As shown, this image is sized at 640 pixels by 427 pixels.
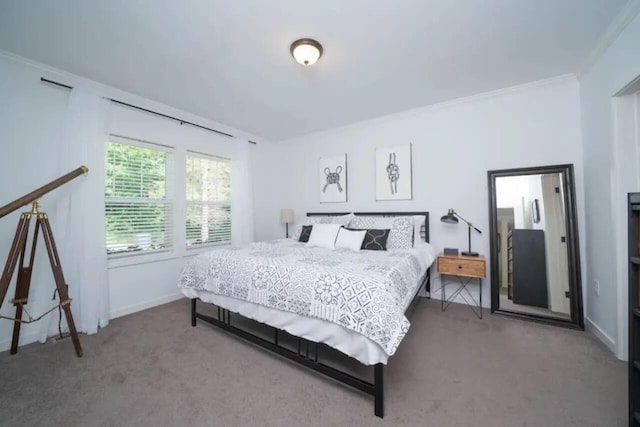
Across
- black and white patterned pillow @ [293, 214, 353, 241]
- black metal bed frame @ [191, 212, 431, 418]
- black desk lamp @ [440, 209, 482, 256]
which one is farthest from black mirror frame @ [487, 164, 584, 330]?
black and white patterned pillow @ [293, 214, 353, 241]

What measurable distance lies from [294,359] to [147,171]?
2.91 meters

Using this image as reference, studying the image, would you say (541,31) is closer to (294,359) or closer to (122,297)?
(294,359)

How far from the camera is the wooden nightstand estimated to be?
2732mm

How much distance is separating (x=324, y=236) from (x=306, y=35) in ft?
6.67

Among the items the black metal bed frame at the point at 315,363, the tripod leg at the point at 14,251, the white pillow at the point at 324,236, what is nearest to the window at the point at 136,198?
the tripod leg at the point at 14,251

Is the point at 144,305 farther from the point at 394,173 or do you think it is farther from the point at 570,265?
the point at 570,265

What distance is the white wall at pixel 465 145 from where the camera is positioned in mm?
2713

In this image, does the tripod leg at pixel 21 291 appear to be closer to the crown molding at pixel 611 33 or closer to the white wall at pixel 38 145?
the white wall at pixel 38 145

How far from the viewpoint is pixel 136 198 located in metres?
3.06

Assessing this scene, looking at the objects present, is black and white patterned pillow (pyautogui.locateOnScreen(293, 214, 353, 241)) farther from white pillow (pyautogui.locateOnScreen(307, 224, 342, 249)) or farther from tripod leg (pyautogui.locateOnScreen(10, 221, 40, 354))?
tripod leg (pyautogui.locateOnScreen(10, 221, 40, 354))

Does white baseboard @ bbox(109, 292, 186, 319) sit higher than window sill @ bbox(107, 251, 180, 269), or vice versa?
window sill @ bbox(107, 251, 180, 269)

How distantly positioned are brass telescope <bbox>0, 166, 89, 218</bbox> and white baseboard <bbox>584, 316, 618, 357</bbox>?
4789mm

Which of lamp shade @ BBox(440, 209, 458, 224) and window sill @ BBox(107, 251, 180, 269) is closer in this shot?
window sill @ BBox(107, 251, 180, 269)

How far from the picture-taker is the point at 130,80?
264 centimetres
